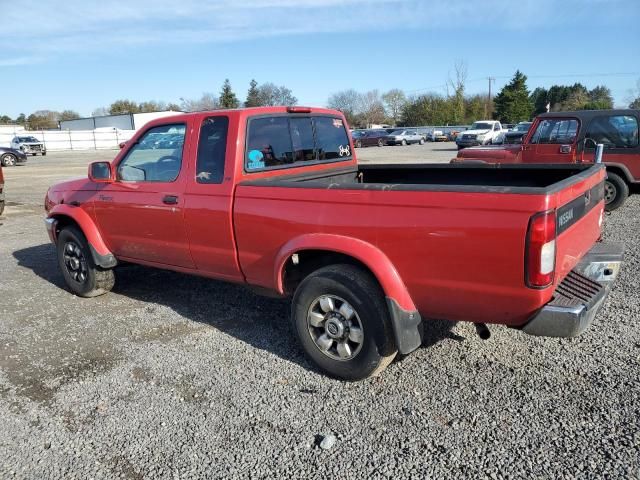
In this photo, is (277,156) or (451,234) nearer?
(451,234)

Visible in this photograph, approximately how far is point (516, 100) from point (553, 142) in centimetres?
5875

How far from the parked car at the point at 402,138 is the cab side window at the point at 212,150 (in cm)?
4000

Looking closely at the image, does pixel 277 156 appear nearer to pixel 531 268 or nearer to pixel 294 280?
pixel 294 280

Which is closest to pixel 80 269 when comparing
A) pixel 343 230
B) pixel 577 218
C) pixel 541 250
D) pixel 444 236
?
pixel 343 230

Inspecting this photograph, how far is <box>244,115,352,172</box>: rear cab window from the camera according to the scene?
166 inches

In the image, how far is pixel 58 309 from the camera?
532cm

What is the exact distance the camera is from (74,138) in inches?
2168

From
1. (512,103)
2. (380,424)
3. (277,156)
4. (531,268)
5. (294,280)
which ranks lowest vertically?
(380,424)

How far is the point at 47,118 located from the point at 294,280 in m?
121

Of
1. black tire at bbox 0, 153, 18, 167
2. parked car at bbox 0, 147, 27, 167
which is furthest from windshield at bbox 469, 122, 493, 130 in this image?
black tire at bbox 0, 153, 18, 167

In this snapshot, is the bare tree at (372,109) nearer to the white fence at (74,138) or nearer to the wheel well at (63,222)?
the white fence at (74,138)

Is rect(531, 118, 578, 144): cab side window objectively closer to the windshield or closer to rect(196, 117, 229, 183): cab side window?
rect(196, 117, 229, 183): cab side window

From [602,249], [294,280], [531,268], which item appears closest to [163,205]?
[294,280]

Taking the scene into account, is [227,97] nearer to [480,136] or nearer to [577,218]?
[480,136]
